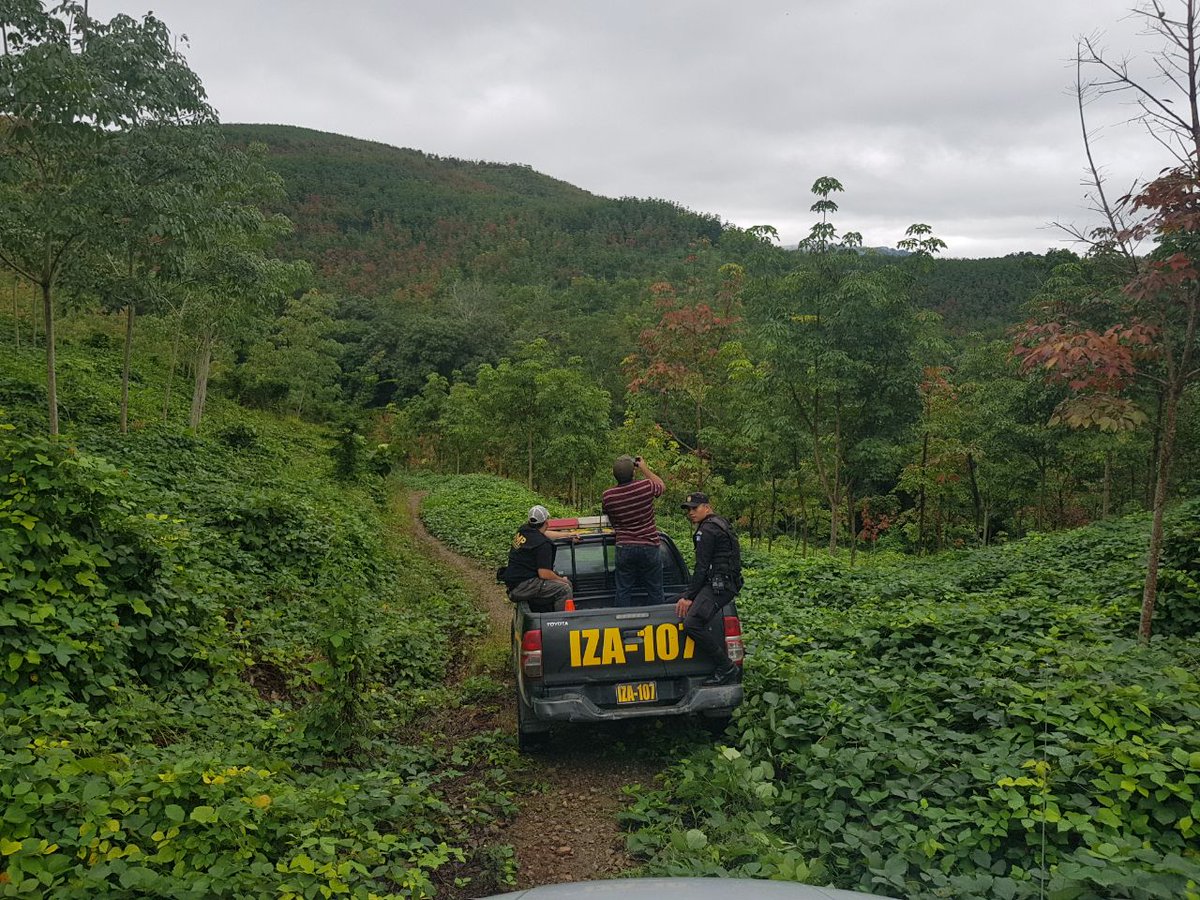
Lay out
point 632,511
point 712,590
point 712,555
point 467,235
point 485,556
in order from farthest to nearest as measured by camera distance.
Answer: point 467,235
point 485,556
point 632,511
point 712,555
point 712,590

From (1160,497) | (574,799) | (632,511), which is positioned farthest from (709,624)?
(1160,497)

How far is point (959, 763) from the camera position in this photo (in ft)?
13.9

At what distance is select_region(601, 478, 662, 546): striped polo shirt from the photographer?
6359mm

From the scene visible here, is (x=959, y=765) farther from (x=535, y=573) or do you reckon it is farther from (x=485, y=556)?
(x=485, y=556)

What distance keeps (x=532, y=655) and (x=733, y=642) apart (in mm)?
1516

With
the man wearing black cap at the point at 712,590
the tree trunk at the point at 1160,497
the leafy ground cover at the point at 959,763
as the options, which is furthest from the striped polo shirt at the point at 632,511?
the tree trunk at the point at 1160,497

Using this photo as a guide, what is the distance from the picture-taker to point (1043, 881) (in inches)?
127

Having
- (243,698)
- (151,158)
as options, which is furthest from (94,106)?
(243,698)

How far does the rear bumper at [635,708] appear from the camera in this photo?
512cm

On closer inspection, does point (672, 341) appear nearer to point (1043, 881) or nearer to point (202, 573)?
point (202, 573)

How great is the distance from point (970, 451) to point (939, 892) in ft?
67.8

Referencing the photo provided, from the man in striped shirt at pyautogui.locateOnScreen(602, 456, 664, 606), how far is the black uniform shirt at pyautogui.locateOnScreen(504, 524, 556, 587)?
64 cm

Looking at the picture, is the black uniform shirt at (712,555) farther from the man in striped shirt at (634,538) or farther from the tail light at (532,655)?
the tail light at (532,655)

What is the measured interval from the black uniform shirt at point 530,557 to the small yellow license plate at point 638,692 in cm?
142
